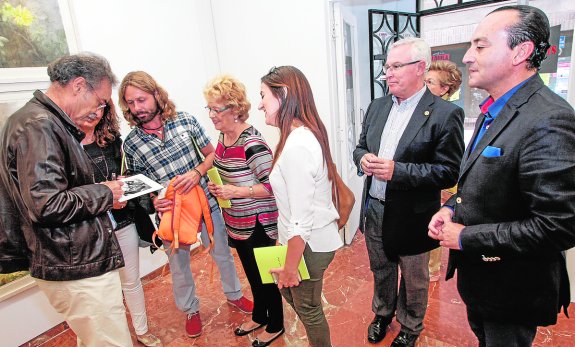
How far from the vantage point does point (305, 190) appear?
1296 millimetres

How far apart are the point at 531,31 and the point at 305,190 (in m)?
0.90

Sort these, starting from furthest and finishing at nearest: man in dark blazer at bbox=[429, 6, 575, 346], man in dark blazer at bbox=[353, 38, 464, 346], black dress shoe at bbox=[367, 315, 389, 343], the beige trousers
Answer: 1. black dress shoe at bbox=[367, 315, 389, 343]
2. man in dark blazer at bbox=[353, 38, 464, 346]
3. the beige trousers
4. man in dark blazer at bbox=[429, 6, 575, 346]

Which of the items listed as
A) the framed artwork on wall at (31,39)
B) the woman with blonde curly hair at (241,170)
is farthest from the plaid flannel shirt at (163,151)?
the framed artwork on wall at (31,39)

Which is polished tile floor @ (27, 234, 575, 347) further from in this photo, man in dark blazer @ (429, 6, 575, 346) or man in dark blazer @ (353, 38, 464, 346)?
man in dark blazer @ (429, 6, 575, 346)

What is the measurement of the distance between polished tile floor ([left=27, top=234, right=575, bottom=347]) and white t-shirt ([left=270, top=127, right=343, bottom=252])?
103cm

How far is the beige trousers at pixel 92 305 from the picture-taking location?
1.37m

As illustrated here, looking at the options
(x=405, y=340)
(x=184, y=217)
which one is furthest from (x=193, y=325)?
(x=405, y=340)

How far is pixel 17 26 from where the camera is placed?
2.12 meters

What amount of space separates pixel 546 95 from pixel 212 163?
5.59 feet

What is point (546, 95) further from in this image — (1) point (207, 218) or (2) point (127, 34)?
(2) point (127, 34)

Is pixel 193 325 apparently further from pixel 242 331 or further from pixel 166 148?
pixel 166 148

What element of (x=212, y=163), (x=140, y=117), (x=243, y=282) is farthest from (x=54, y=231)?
(x=243, y=282)

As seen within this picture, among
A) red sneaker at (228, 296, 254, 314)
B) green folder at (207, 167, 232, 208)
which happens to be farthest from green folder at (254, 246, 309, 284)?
red sneaker at (228, 296, 254, 314)

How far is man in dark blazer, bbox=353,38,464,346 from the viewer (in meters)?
1.66
